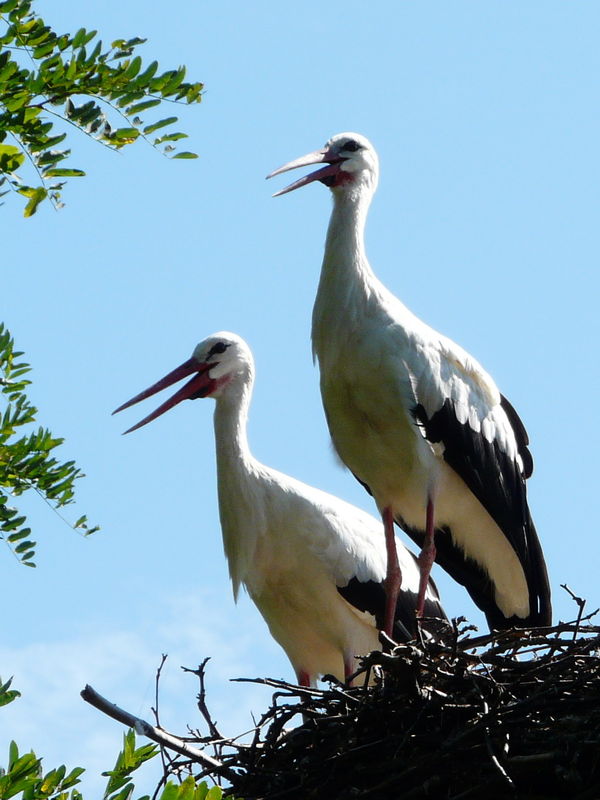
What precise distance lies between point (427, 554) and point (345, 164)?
1.86 m

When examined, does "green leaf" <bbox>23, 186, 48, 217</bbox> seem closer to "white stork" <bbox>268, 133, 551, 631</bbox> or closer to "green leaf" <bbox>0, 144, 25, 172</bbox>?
"green leaf" <bbox>0, 144, 25, 172</bbox>

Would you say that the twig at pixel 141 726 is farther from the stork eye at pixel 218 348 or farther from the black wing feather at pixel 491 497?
the stork eye at pixel 218 348

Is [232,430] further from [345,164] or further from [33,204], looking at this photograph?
[33,204]

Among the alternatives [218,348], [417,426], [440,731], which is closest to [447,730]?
[440,731]

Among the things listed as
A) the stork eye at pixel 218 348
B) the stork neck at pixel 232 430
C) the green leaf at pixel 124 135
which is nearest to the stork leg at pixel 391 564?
the stork neck at pixel 232 430

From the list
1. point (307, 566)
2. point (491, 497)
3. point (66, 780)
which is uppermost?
point (491, 497)

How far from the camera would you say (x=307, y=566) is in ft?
23.0

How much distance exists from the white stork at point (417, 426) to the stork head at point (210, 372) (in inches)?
45.2

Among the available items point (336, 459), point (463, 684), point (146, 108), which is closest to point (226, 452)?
point (336, 459)

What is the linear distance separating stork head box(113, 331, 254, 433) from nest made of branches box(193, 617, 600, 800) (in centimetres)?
266

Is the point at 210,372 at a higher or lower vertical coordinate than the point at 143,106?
higher

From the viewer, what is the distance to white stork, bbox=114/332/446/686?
7.00 meters

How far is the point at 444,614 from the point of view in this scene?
24.0ft

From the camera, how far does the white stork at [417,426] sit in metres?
6.17
